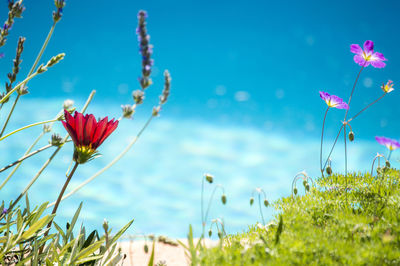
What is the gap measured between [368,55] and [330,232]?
4.34 ft

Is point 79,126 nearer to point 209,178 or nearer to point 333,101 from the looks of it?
point 209,178

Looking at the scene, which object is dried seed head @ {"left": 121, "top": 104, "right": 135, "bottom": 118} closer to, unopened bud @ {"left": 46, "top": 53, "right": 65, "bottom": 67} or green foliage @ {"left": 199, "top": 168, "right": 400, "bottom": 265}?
unopened bud @ {"left": 46, "top": 53, "right": 65, "bottom": 67}

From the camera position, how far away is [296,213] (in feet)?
6.06

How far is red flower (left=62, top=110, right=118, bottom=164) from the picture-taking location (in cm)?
187

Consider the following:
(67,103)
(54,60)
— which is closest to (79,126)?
(54,60)

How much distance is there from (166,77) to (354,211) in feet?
7.87

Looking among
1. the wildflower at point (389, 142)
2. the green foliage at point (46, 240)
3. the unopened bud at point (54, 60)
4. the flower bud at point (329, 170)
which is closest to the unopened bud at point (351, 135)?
the wildflower at point (389, 142)

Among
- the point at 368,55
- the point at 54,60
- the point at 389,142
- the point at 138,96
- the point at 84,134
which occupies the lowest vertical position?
the point at 84,134

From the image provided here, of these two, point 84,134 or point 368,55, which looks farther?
point 368,55

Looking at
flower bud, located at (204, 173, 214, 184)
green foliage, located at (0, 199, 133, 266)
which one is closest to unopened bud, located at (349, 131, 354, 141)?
flower bud, located at (204, 173, 214, 184)

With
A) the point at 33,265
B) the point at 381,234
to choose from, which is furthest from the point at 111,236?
the point at 381,234

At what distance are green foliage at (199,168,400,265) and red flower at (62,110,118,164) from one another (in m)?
0.82

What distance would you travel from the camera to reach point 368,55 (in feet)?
7.68

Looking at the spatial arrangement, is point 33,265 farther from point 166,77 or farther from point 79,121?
point 166,77
